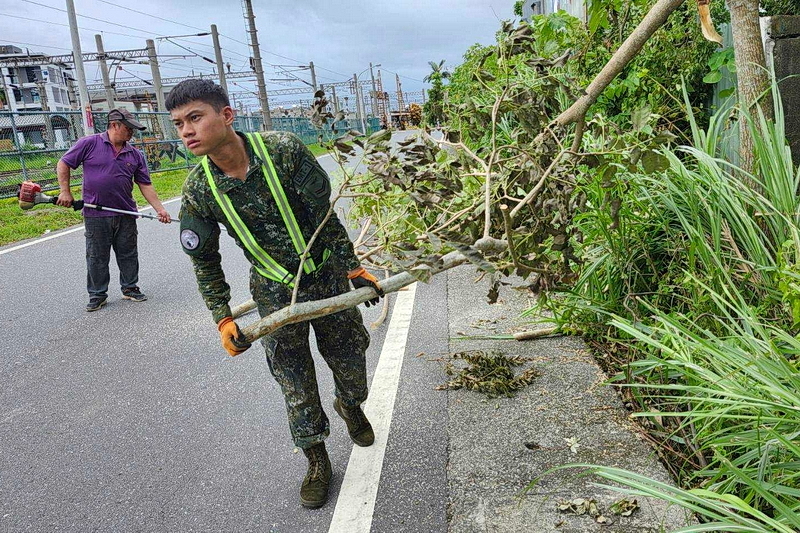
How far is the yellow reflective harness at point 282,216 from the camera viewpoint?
9.91ft

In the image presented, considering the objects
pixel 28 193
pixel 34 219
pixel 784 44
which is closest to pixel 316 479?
pixel 784 44

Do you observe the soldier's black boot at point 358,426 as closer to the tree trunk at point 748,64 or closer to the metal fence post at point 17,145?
the tree trunk at point 748,64

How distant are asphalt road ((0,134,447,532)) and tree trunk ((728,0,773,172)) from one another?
2.26 meters

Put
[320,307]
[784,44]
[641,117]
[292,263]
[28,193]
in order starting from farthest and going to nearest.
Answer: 1. [28,193]
2. [784,44]
3. [292,263]
4. [641,117]
5. [320,307]

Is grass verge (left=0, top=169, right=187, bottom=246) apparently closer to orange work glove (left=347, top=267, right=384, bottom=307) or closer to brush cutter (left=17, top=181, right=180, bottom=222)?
brush cutter (left=17, top=181, right=180, bottom=222)

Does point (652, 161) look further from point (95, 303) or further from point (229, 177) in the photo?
point (95, 303)

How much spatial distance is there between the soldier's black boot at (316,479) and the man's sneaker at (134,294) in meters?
4.54

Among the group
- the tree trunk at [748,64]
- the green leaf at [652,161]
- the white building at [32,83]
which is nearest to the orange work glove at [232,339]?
the green leaf at [652,161]

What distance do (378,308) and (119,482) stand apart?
308 cm

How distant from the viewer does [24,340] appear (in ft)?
19.5

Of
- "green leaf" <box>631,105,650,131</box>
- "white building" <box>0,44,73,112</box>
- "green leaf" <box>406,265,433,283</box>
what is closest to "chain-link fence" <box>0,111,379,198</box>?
"green leaf" <box>631,105,650,131</box>

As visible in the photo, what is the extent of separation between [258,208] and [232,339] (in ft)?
1.96

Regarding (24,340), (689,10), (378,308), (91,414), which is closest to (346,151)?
(91,414)

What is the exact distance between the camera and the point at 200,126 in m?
2.90
